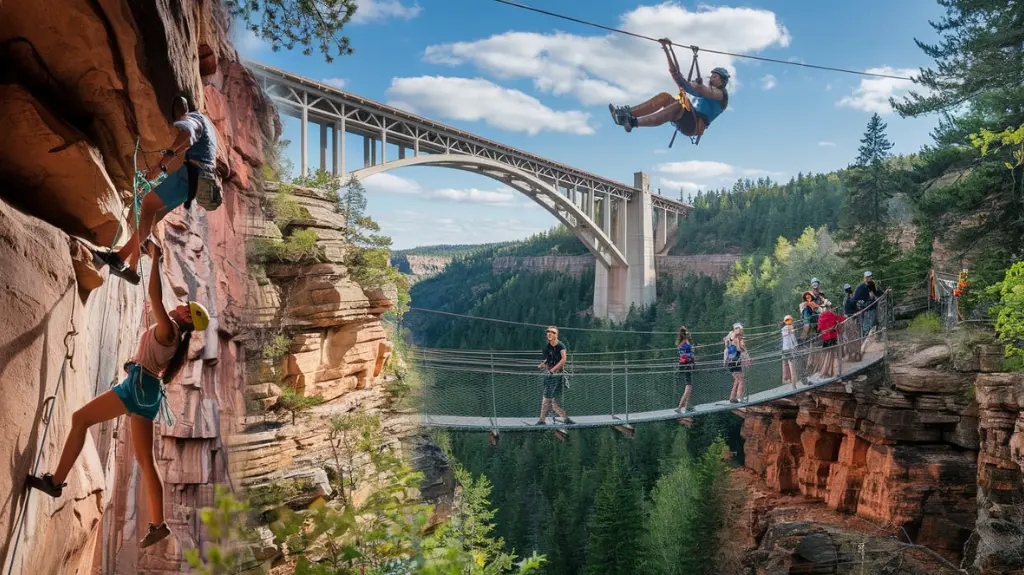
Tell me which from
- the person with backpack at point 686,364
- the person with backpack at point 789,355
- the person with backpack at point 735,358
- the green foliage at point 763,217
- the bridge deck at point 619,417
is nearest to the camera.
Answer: the bridge deck at point 619,417

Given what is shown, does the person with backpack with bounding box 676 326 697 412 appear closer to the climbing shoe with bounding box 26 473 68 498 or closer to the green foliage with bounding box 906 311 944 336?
the green foliage with bounding box 906 311 944 336

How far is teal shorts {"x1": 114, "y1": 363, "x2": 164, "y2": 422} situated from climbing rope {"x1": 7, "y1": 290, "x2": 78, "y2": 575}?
0.32 feet

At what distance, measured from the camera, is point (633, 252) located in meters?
25.6

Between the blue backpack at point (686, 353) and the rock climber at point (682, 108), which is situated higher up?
the rock climber at point (682, 108)

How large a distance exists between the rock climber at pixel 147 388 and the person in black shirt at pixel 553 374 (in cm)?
345

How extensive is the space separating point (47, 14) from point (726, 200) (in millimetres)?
44293

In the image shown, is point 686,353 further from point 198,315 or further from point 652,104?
point 198,315

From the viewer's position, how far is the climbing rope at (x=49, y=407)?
1005 millimetres

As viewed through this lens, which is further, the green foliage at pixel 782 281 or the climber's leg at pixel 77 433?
the green foliage at pixel 782 281

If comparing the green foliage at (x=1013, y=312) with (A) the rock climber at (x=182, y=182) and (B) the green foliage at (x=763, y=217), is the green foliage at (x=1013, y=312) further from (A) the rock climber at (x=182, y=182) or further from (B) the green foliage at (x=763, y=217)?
(B) the green foliage at (x=763, y=217)

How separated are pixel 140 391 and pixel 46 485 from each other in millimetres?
211

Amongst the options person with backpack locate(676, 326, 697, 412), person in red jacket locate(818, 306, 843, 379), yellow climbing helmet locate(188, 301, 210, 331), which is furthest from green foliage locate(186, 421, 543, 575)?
person in red jacket locate(818, 306, 843, 379)

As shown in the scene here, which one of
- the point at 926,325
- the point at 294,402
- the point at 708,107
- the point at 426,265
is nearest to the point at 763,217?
the point at 426,265

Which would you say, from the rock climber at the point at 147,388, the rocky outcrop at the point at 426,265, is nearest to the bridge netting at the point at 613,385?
the rock climber at the point at 147,388
